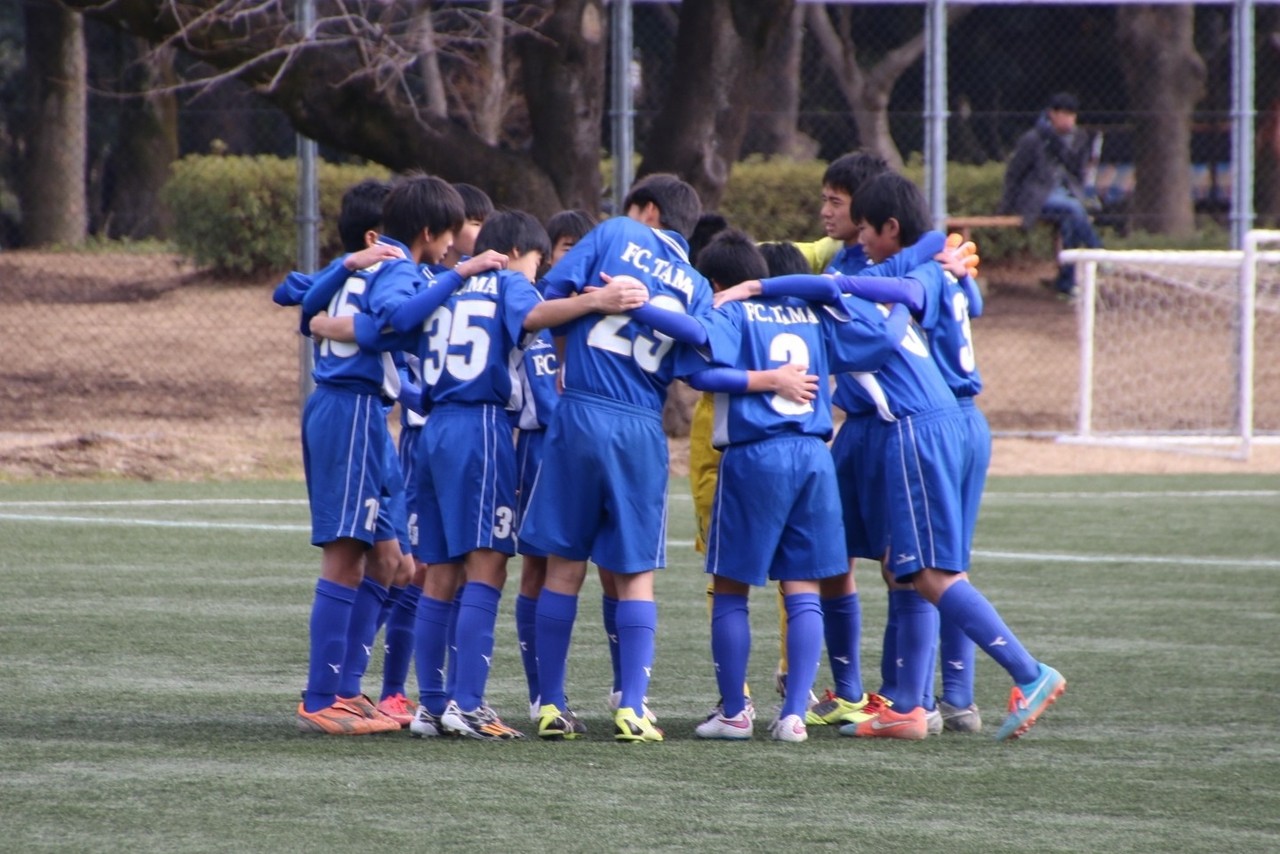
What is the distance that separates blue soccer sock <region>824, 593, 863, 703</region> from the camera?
5.81 meters

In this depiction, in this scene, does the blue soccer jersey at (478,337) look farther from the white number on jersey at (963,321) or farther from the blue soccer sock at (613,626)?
the white number on jersey at (963,321)

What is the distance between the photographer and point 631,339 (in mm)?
5305

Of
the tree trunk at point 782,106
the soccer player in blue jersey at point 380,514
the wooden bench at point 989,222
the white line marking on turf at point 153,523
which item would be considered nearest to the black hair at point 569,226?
the soccer player in blue jersey at point 380,514

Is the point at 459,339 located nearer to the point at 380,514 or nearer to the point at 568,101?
the point at 380,514

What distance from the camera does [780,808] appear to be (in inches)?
→ 174

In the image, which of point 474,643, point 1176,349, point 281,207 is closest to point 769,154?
point 1176,349

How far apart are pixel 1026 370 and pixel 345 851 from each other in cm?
1439

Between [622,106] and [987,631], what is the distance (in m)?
8.26

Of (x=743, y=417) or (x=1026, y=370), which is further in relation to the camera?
(x=1026, y=370)

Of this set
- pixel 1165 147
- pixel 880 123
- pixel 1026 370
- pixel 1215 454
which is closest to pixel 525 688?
pixel 1215 454

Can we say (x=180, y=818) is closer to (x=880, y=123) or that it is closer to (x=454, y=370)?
(x=454, y=370)

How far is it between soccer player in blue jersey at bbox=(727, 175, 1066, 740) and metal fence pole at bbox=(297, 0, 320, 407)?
24.1ft

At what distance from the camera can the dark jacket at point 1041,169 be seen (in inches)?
619

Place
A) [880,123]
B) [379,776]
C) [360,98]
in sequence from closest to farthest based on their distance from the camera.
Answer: [379,776] → [360,98] → [880,123]
